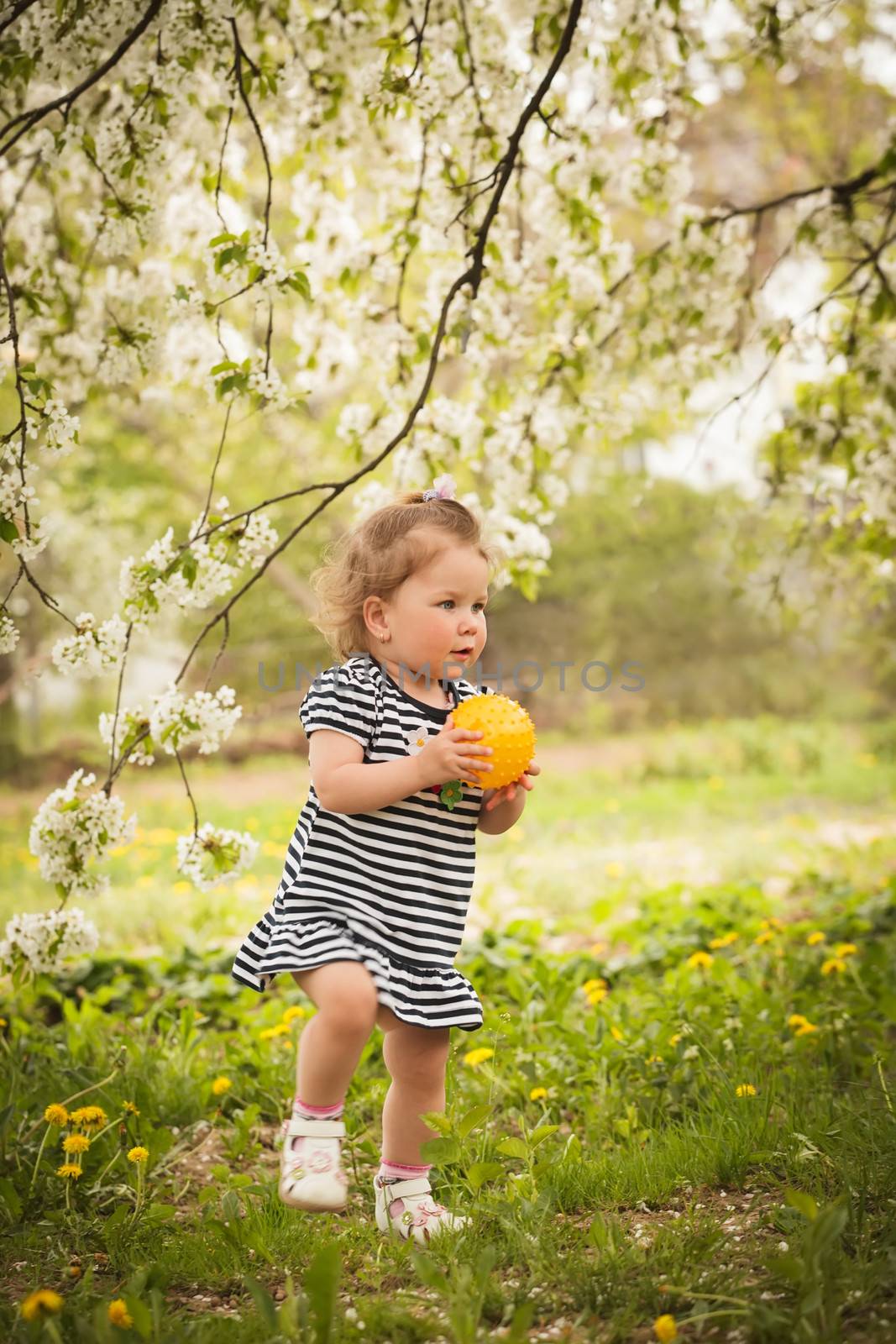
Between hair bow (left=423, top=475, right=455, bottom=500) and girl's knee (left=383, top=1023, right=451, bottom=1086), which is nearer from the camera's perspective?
girl's knee (left=383, top=1023, right=451, bottom=1086)

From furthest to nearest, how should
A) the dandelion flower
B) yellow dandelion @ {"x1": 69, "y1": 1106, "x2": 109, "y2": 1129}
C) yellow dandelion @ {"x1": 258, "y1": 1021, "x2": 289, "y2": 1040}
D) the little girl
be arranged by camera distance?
yellow dandelion @ {"x1": 258, "y1": 1021, "x2": 289, "y2": 1040}, the dandelion flower, yellow dandelion @ {"x1": 69, "y1": 1106, "x2": 109, "y2": 1129}, the little girl

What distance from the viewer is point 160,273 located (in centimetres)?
401

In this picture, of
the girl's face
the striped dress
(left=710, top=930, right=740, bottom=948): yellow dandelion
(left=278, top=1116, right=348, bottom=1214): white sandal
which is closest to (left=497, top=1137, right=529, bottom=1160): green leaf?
the striped dress

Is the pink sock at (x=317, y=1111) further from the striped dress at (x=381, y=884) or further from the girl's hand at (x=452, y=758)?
the girl's hand at (x=452, y=758)

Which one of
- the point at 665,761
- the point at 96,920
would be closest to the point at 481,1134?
the point at 96,920

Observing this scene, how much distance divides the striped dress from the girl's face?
10cm

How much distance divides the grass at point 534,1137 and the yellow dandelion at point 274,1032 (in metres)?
0.05

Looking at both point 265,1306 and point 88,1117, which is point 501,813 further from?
Result: point 88,1117

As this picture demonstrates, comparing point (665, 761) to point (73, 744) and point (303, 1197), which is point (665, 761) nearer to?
point (73, 744)

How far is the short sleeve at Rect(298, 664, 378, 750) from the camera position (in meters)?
2.36

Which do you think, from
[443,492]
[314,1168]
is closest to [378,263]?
[443,492]

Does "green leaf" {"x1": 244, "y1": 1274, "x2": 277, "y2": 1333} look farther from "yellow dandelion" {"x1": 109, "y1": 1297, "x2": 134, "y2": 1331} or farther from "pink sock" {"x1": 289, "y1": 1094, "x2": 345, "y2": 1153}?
"pink sock" {"x1": 289, "y1": 1094, "x2": 345, "y2": 1153}

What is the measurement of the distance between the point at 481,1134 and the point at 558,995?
1054mm

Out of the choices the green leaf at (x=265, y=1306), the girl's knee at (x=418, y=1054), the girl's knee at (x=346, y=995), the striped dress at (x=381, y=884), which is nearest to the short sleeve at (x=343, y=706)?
the striped dress at (x=381, y=884)
